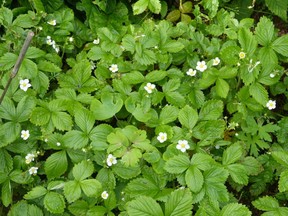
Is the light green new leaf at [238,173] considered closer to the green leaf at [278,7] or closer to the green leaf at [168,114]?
the green leaf at [168,114]

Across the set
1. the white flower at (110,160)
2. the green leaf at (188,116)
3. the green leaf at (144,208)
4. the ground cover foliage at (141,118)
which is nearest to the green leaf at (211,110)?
the ground cover foliage at (141,118)

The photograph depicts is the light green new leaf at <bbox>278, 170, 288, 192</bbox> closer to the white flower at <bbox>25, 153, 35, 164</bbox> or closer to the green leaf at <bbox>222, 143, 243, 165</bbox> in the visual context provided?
the green leaf at <bbox>222, 143, 243, 165</bbox>

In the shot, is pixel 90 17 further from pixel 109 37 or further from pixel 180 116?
pixel 180 116

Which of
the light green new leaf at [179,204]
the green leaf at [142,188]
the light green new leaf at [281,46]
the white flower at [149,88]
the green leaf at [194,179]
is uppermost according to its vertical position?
the light green new leaf at [281,46]

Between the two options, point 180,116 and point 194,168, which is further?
point 180,116

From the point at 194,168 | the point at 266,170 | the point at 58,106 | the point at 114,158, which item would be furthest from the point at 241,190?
the point at 58,106

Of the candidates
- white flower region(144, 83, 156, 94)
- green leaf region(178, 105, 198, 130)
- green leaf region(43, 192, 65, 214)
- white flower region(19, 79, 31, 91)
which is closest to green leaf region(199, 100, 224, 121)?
green leaf region(178, 105, 198, 130)

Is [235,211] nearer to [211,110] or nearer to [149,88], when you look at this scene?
[211,110]
